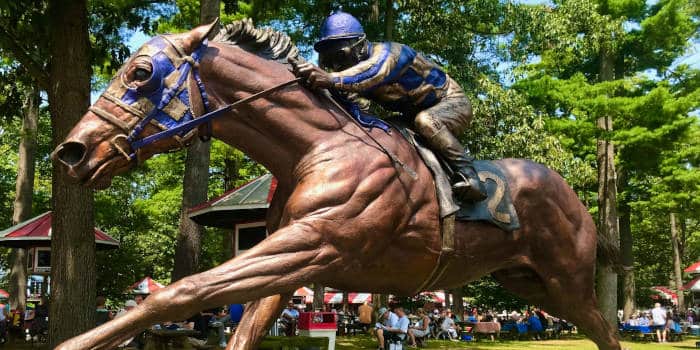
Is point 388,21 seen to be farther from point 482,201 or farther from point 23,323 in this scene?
point 482,201

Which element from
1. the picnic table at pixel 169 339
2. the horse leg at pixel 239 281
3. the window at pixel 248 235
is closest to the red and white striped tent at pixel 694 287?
the window at pixel 248 235

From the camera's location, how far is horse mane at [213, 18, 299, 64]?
4281 mm

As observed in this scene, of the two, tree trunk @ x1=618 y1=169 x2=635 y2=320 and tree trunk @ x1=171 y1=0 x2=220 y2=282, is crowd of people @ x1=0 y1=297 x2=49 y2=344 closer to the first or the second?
tree trunk @ x1=171 y1=0 x2=220 y2=282

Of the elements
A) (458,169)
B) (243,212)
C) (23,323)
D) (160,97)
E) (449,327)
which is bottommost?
(449,327)

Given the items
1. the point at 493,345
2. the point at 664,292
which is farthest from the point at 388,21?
the point at 664,292

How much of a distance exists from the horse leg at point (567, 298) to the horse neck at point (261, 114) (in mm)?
2319

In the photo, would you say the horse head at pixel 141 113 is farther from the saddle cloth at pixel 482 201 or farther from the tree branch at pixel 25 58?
the tree branch at pixel 25 58

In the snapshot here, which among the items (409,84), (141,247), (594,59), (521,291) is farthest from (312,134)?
(141,247)

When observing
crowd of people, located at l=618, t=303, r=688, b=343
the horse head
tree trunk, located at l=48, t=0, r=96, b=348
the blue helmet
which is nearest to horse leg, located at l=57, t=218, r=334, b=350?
the horse head

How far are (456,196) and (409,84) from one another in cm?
87

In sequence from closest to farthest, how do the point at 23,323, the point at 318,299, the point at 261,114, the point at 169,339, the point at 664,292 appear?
the point at 261,114, the point at 169,339, the point at 318,299, the point at 23,323, the point at 664,292

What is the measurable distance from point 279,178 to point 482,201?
1.50 meters

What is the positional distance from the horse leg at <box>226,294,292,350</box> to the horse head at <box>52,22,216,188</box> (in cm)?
122

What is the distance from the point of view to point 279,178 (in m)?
4.21
